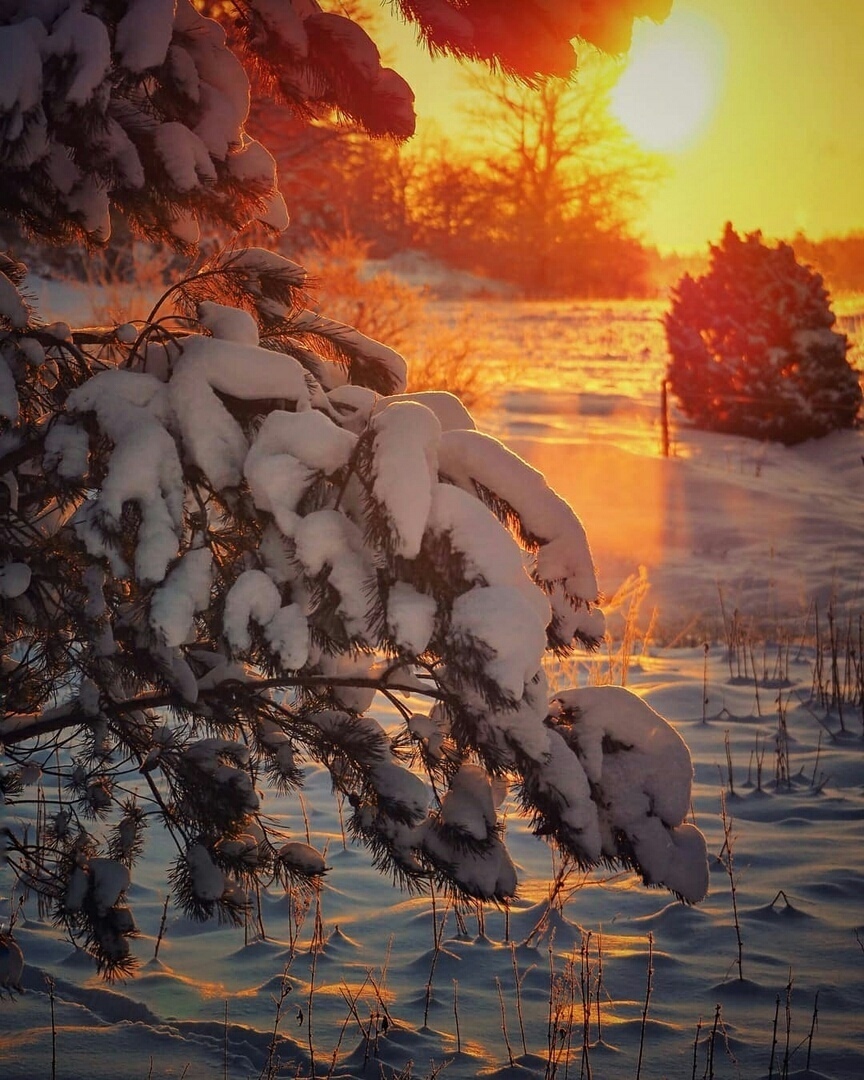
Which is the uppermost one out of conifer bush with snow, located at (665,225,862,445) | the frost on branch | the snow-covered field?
conifer bush with snow, located at (665,225,862,445)

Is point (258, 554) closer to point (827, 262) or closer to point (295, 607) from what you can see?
point (295, 607)

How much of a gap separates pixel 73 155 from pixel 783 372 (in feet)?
48.9

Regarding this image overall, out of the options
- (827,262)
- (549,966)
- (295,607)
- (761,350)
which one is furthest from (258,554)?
(827,262)

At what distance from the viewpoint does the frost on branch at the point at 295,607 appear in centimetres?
185

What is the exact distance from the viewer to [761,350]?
15.9 meters

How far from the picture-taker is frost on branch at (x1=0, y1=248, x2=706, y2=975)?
1.85 m

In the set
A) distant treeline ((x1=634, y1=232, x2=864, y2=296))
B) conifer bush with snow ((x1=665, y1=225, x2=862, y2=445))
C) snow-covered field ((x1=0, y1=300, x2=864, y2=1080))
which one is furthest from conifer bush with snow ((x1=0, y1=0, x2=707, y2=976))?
distant treeline ((x1=634, y1=232, x2=864, y2=296))

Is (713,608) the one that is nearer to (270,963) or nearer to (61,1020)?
(270,963)

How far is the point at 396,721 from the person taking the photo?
5.41 metres

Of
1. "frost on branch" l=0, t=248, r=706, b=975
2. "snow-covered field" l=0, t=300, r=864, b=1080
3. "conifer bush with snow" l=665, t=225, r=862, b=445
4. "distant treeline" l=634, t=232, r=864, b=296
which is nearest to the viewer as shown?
"frost on branch" l=0, t=248, r=706, b=975

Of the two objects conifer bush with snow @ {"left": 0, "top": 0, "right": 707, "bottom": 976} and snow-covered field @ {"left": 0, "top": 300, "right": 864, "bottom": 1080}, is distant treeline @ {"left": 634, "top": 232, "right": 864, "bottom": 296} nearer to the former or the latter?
snow-covered field @ {"left": 0, "top": 300, "right": 864, "bottom": 1080}

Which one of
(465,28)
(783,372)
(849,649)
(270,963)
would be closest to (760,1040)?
(270,963)

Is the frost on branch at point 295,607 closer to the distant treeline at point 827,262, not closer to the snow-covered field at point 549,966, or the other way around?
the snow-covered field at point 549,966

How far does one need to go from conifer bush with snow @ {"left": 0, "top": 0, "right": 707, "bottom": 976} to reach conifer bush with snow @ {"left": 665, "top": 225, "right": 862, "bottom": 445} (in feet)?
45.1
